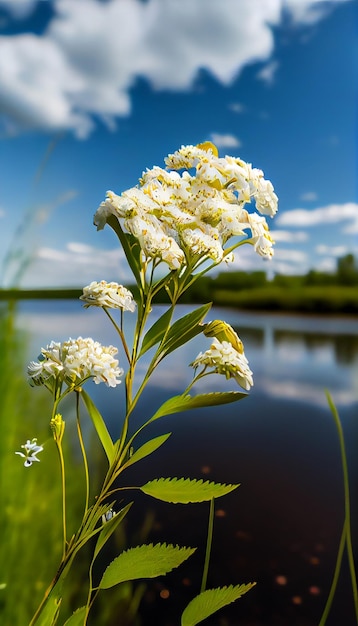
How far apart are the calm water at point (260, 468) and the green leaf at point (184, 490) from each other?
63 cm

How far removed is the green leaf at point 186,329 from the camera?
3.10 ft

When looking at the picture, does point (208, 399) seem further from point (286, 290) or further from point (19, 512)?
point (286, 290)

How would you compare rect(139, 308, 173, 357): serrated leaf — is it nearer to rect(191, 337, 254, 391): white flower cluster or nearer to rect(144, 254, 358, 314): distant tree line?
rect(191, 337, 254, 391): white flower cluster

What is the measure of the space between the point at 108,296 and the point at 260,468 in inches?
39.5

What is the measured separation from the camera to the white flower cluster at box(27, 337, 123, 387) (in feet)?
2.88

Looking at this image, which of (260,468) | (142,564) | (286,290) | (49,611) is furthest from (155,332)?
(286,290)

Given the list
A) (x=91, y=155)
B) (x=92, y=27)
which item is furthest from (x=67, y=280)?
(x=92, y=27)

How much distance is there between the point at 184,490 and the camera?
36.8 inches

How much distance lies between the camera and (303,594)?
152 centimetres

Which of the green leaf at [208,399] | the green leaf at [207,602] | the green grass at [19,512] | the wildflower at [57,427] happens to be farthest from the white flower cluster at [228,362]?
the green grass at [19,512]

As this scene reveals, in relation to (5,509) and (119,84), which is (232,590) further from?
(119,84)

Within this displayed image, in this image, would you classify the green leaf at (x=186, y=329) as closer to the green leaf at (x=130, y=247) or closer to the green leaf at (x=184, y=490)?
the green leaf at (x=130, y=247)

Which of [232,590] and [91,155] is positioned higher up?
[91,155]

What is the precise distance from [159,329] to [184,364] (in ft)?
2.57
